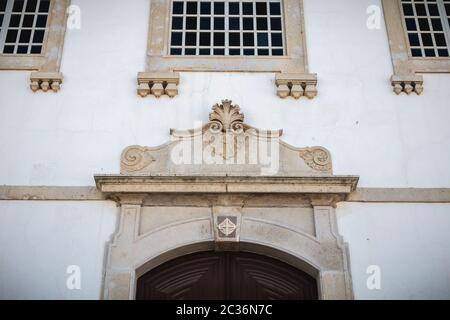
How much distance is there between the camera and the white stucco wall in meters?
5.74

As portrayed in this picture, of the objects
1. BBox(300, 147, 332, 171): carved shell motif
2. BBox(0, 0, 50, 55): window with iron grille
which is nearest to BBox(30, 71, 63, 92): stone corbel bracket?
BBox(0, 0, 50, 55): window with iron grille

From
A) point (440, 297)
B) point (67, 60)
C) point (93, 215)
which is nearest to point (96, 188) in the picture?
point (93, 215)

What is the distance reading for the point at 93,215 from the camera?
595 cm

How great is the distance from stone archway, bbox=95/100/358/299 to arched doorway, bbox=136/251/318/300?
0.13m

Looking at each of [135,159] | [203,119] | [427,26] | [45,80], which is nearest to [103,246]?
[135,159]

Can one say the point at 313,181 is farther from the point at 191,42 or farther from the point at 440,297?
the point at 191,42

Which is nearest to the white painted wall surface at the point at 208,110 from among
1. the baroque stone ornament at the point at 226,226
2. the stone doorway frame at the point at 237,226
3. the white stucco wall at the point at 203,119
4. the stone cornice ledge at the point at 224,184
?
the white stucco wall at the point at 203,119

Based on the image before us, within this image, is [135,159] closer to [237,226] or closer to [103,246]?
[103,246]

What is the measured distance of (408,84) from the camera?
6648 mm

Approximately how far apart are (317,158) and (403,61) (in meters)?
1.80

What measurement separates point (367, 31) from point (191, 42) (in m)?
2.28

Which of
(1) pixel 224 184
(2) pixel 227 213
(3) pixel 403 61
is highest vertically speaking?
(3) pixel 403 61

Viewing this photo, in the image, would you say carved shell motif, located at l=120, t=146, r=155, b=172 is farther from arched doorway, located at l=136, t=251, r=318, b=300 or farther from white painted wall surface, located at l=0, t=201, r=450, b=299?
arched doorway, located at l=136, t=251, r=318, b=300

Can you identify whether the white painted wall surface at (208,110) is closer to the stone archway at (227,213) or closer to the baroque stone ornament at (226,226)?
the stone archway at (227,213)
